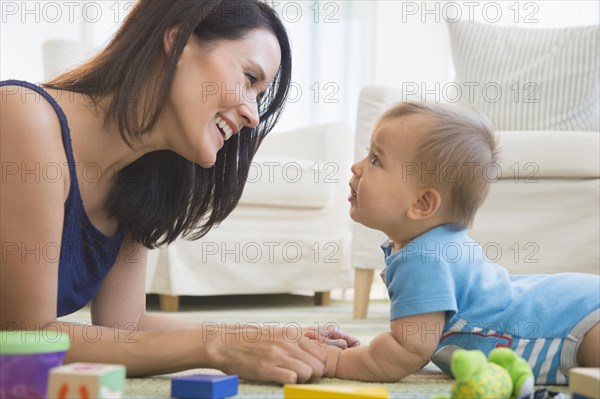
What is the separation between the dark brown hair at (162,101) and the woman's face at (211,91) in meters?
0.02

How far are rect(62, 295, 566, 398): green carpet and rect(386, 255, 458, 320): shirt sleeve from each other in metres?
0.11

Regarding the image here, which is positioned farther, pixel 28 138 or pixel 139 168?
pixel 139 168

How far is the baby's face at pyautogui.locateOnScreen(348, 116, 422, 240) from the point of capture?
45.8 inches

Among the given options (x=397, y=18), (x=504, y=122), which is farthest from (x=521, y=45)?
(x=397, y=18)

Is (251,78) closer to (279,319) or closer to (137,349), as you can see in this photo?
(137,349)

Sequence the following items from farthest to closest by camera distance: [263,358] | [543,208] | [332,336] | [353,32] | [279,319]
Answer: [353,32] < [543,208] < [279,319] < [332,336] < [263,358]

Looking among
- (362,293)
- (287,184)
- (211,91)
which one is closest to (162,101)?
(211,91)

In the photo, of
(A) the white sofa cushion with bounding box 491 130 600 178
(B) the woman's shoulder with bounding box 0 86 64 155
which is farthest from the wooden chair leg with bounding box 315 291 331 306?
(B) the woman's shoulder with bounding box 0 86 64 155

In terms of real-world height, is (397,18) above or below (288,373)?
above

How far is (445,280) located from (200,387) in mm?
390

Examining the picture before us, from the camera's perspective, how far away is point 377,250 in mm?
2463

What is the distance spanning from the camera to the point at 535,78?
2814mm

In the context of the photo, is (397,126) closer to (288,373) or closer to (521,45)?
(288,373)

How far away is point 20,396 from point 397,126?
0.66 metres
